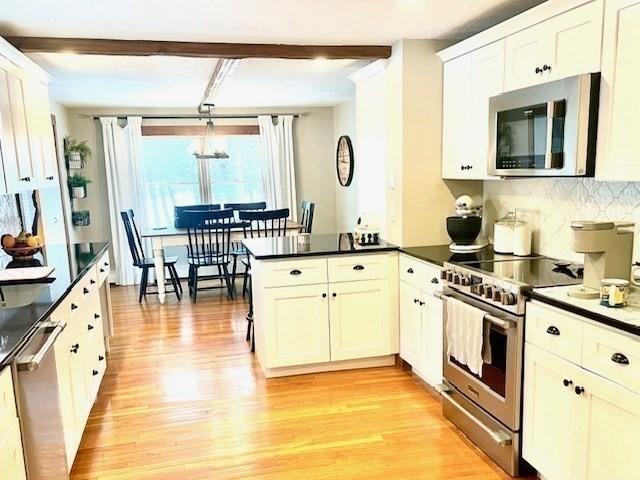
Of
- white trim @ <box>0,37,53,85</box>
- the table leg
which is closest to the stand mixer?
white trim @ <box>0,37,53,85</box>

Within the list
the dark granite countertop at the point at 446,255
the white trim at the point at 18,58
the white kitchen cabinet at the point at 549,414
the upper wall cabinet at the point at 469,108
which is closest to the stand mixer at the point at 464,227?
the dark granite countertop at the point at 446,255

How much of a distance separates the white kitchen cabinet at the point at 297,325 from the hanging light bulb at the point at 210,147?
9.32ft

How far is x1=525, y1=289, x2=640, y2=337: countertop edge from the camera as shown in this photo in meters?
1.70

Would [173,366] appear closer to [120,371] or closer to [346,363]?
[120,371]

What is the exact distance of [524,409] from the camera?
89.1 inches

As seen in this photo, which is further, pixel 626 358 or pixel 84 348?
pixel 84 348

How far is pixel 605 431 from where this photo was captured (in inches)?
72.1

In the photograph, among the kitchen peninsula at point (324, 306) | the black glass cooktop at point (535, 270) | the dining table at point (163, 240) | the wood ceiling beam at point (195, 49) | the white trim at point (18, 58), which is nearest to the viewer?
the black glass cooktop at point (535, 270)

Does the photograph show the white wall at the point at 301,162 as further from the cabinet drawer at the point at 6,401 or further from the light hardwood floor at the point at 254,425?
the cabinet drawer at the point at 6,401

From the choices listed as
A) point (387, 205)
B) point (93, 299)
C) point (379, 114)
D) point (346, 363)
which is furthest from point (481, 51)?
point (93, 299)

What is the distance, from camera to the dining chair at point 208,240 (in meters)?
5.35

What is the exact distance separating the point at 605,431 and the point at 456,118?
2.13 meters

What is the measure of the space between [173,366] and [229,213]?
2069mm

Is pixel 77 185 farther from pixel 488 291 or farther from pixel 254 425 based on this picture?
pixel 488 291
